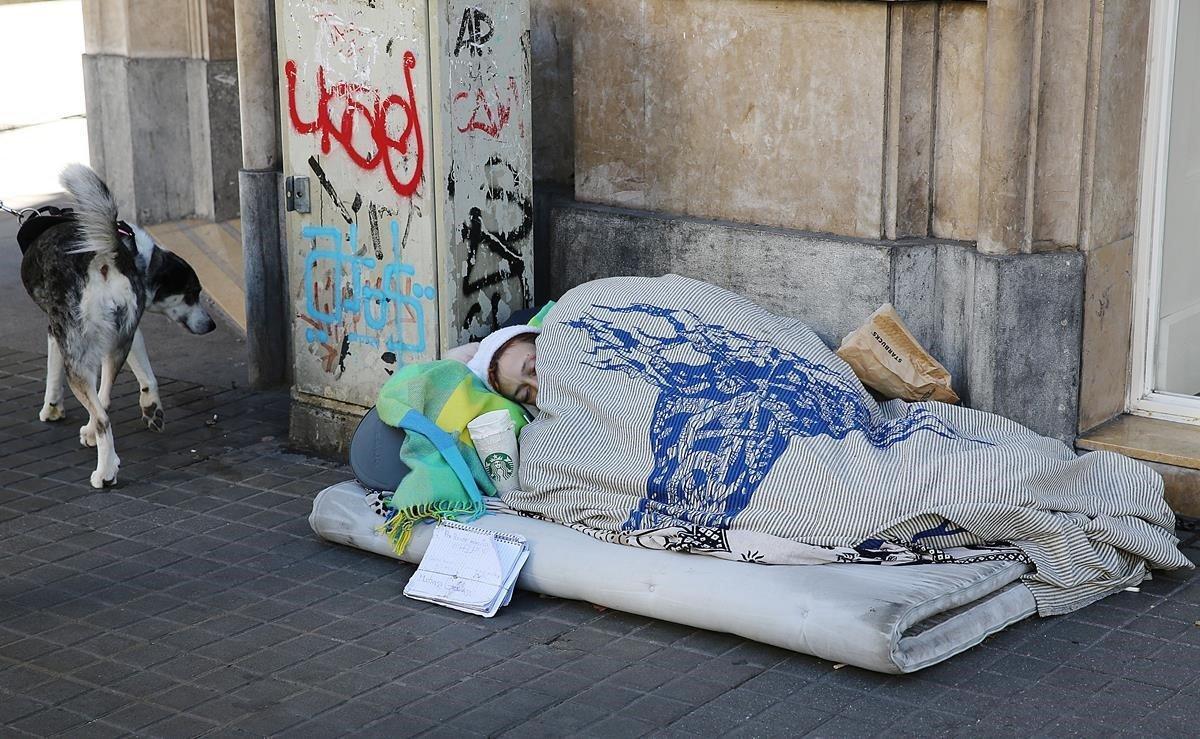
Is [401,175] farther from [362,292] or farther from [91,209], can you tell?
[91,209]

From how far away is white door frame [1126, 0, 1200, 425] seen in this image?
18.4 feet

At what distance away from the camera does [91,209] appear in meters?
5.80

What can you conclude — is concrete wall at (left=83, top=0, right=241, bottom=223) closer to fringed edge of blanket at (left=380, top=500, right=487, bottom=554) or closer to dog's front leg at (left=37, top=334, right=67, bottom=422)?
dog's front leg at (left=37, top=334, right=67, bottom=422)

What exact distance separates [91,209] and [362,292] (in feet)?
3.63

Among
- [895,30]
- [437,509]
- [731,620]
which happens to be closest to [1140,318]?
[895,30]

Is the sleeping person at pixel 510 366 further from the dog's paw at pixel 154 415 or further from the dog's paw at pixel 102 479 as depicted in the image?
the dog's paw at pixel 154 415

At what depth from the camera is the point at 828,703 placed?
415 centimetres

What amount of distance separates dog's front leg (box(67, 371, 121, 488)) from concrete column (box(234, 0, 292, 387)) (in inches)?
55.1

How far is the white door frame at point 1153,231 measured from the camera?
18.4ft

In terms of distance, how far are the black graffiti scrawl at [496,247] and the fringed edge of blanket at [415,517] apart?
1057mm

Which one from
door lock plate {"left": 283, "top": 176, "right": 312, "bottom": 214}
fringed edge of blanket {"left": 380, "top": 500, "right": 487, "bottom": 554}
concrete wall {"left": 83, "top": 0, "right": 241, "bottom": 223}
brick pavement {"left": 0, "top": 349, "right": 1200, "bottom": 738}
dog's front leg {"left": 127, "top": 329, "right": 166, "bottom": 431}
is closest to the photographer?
brick pavement {"left": 0, "top": 349, "right": 1200, "bottom": 738}

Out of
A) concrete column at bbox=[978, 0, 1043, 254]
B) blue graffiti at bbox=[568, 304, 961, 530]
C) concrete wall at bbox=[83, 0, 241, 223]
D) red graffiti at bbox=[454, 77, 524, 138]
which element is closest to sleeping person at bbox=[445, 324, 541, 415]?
blue graffiti at bbox=[568, 304, 961, 530]

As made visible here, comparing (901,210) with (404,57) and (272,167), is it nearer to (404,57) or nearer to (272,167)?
(404,57)

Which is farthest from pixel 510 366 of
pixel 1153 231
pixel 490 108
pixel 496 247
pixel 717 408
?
pixel 1153 231
